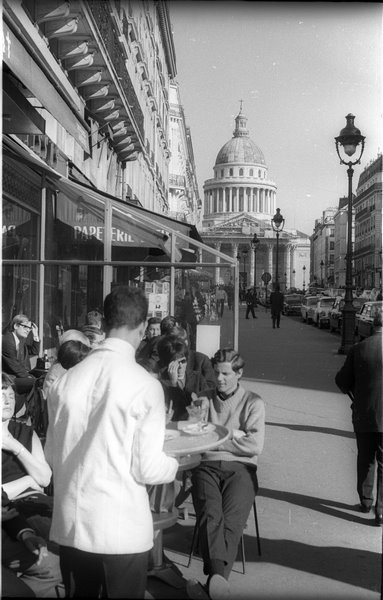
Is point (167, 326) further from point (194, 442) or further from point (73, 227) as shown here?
point (194, 442)

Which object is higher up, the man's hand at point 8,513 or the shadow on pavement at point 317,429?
the man's hand at point 8,513

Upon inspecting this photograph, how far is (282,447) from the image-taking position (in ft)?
27.5

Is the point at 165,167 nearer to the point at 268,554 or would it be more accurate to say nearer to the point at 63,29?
the point at 63,29

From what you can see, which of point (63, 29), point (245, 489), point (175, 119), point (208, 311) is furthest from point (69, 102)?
point (175, 119)

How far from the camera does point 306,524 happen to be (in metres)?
5.76

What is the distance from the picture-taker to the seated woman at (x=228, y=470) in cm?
440

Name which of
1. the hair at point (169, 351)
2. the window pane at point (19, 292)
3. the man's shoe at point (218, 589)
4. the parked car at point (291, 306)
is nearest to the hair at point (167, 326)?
the hair at point (169, 351)

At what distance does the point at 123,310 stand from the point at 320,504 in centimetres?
367

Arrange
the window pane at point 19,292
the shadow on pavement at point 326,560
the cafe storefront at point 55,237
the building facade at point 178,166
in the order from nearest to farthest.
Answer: the shadow on pavement at point 326,560, the cafe storefront at point 55,237, the window pane at point 19,292, the building facade at point 178,166

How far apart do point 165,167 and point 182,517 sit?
1520 inches

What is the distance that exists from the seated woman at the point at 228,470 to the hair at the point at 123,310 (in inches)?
65.4

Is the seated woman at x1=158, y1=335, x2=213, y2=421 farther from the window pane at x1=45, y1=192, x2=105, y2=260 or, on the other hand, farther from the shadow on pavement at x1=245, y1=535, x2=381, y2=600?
the window pane at x1=45, y1=192, x2=105, y2=260

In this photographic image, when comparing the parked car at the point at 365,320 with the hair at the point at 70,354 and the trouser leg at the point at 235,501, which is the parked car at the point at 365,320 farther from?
the trouser leg at the point at 235,501

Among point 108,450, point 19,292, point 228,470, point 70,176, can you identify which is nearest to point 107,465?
point 108,450
